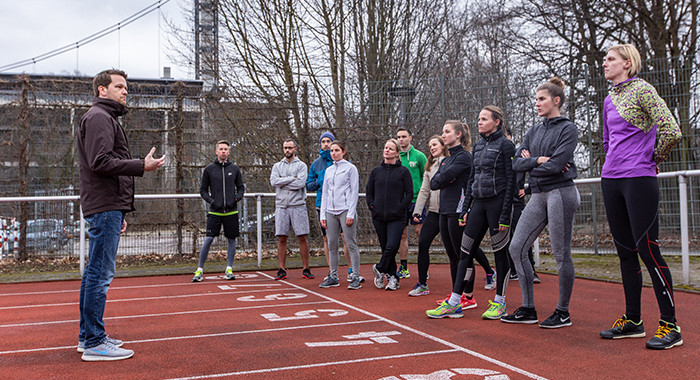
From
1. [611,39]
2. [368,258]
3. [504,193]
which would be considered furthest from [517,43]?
[504,193]

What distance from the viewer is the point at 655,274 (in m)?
4.38

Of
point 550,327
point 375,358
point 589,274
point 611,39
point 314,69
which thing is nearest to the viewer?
point 375,358

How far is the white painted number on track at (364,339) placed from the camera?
450 cm

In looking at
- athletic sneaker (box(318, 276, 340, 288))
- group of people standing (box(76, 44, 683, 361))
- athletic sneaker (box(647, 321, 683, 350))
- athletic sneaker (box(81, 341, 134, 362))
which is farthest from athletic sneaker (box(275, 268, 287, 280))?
athletic sneaker (box(647, 321, 683, 350))

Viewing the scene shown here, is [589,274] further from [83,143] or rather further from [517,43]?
[517,43]

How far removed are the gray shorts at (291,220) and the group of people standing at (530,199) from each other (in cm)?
91

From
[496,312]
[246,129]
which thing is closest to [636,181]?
[496,312]

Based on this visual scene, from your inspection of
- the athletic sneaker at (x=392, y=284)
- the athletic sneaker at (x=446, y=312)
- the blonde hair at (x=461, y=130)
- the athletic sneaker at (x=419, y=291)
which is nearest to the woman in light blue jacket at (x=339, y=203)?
the athletic sneaker at (x=392, y=284)

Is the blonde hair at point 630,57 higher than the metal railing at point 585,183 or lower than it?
higher

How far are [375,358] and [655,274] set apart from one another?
2161 millimetres

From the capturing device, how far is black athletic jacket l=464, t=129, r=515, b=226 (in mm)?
5348

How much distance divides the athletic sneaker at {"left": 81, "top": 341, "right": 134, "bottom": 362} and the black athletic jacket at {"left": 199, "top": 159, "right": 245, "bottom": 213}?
14.7 feet

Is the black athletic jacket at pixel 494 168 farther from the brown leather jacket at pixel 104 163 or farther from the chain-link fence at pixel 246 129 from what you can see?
the chain-link fence at pixel 246 129

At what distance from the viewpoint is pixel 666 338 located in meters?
4.23
